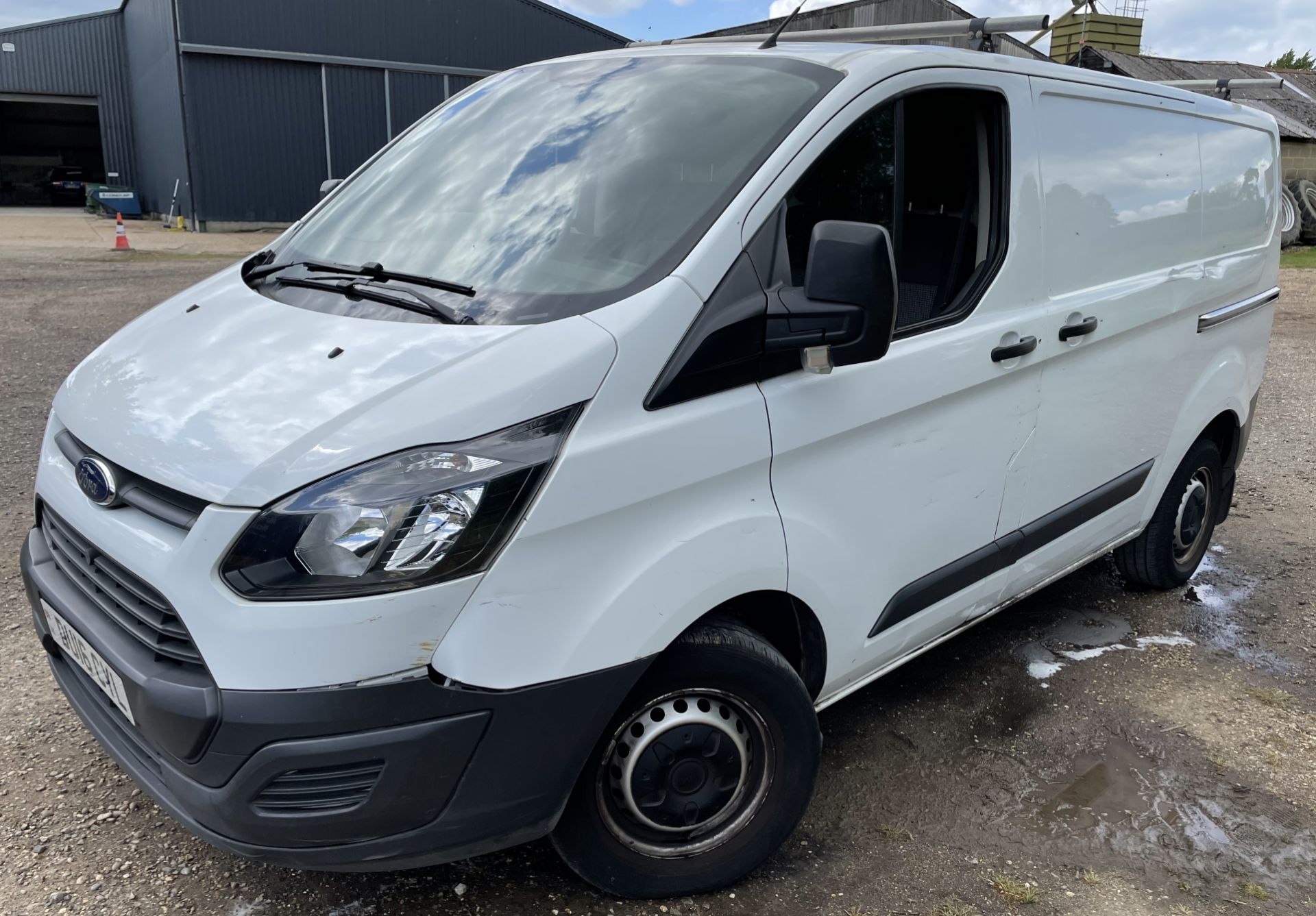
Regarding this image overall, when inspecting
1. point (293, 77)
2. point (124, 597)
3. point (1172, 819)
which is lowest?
point (1172, 819)

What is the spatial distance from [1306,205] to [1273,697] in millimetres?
19975

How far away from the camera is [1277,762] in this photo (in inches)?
121

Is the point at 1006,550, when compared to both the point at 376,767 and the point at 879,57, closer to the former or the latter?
the point at 879,57

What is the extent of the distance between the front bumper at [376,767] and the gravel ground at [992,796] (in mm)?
478

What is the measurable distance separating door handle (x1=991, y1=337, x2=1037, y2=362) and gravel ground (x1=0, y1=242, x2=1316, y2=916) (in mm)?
1235

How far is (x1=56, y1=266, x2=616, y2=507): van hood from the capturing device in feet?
6.03

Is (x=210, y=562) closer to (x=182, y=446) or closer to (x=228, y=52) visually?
(x=182, y=446)

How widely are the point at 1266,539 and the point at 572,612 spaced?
4462mm

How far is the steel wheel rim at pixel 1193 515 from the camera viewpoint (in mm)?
4125

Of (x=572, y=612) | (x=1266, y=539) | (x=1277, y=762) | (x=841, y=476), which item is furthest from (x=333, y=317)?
(x=1266, y=539)

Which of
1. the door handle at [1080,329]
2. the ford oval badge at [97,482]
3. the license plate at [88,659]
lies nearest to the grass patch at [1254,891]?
the door handle at [1080,329]

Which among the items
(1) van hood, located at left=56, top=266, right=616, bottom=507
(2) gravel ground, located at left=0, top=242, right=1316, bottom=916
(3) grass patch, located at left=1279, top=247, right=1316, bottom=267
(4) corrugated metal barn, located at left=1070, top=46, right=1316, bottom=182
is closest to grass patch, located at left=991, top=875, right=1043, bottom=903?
(2) gravel ground, located at left=0, top=242, right=1316, bottom=916

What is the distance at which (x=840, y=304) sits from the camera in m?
2.13

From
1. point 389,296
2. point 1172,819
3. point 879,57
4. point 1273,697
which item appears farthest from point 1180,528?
point 389,296
